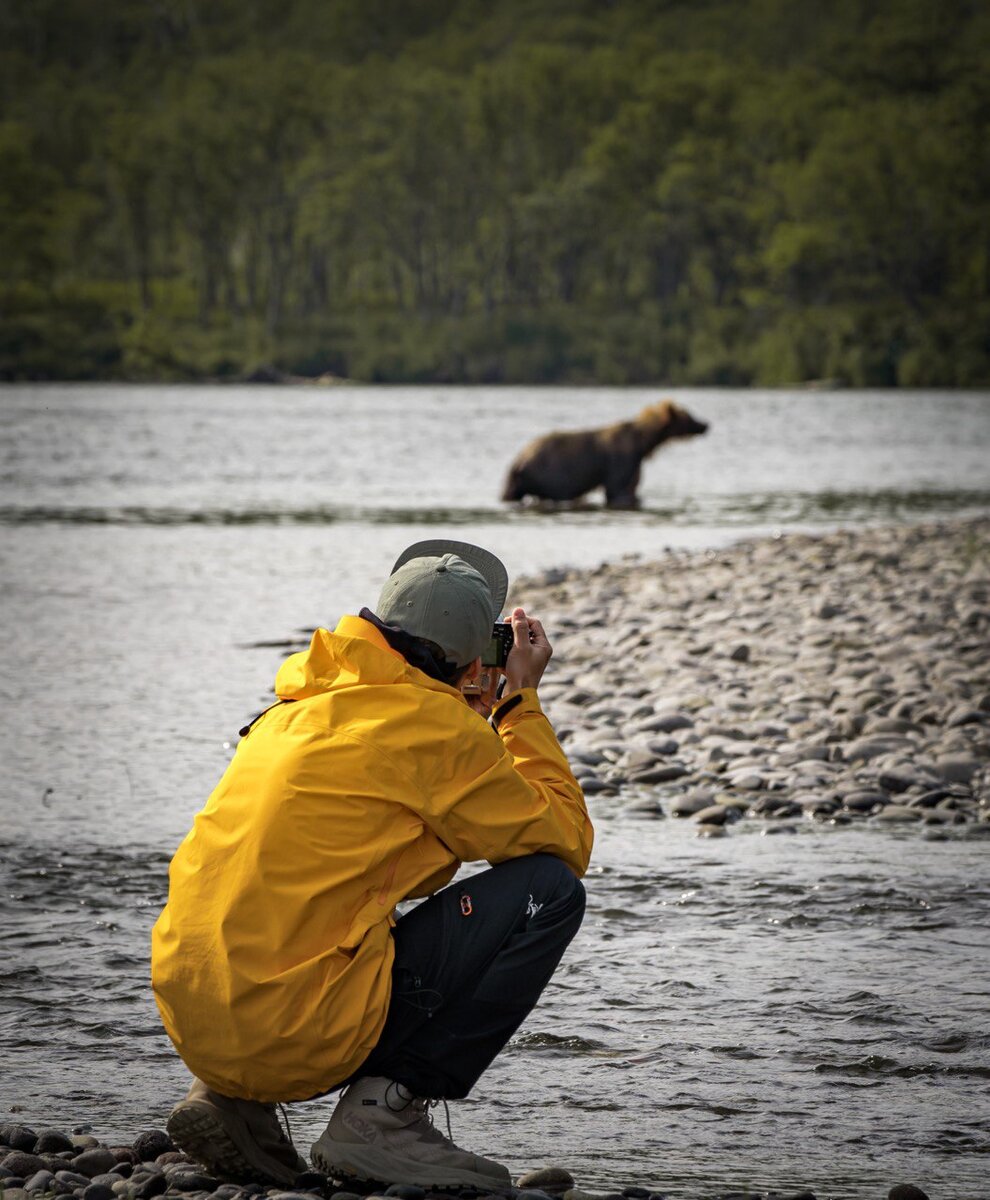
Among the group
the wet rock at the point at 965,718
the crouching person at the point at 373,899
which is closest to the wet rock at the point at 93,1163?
the crouching person at the point at 373,899

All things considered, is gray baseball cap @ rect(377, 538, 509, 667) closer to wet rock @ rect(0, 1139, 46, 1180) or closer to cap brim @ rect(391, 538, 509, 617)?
cap brim @ rect(391, 538, 509, 617)

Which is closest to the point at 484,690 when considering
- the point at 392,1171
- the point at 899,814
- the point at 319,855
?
the point at 319,855

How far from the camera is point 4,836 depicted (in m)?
7.24

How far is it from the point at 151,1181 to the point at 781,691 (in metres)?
6.31

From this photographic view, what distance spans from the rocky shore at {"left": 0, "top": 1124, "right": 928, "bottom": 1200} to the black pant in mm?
265

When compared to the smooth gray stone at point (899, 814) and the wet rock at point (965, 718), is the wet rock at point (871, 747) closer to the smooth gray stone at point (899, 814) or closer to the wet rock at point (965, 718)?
the wet rock at point (965, 718)

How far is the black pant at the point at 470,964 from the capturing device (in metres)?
3.80

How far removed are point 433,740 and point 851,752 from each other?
4880 millimetres

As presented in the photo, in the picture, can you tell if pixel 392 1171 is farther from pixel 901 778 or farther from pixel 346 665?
pixel 901 778

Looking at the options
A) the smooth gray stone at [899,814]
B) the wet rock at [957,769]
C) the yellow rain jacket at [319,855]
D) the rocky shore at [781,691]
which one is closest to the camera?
the yellow rain jacket at [319,855]

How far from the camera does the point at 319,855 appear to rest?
3.52 meters

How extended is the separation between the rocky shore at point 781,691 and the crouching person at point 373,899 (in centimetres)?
334

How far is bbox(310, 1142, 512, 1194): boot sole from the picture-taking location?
3.78 metres

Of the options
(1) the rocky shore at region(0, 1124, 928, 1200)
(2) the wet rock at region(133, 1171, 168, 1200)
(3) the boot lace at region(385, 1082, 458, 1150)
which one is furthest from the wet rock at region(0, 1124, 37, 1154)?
(3) the boot lace at region(385, 1082, 458, 1150)
